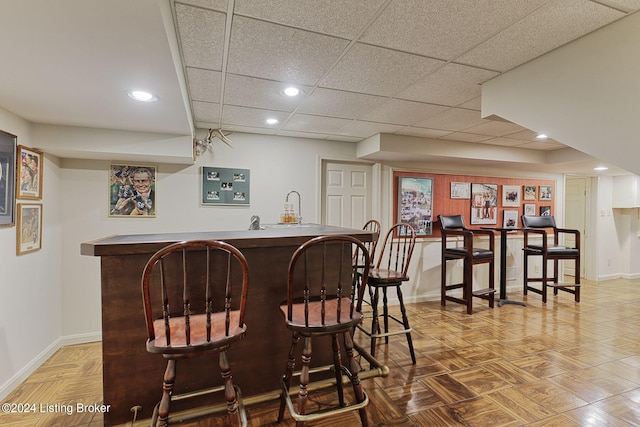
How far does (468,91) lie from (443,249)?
236 centimetres

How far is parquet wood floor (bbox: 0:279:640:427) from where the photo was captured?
1845 mm

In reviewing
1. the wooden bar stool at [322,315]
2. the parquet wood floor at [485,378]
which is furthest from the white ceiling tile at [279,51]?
the parquet wood floor at [485,378]

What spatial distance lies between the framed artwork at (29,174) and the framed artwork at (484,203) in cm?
524

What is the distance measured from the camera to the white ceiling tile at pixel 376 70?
71.9 inches

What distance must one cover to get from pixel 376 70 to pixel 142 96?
154 cm

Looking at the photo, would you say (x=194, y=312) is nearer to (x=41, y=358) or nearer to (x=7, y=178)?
(x=7, y=178)

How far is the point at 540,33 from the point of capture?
159 cm

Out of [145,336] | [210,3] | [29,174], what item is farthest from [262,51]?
[29,174]

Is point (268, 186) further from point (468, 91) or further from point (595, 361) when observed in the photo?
point (595, 361)

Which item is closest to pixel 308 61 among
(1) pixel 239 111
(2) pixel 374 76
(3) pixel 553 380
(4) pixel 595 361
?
(2) pixel 374 76

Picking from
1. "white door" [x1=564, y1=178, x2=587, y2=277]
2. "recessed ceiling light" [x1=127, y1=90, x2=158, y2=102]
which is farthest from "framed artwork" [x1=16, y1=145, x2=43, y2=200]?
"white door" [x1=564, y1=178, x2=587, y2=277]

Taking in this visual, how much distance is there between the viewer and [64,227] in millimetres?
2977

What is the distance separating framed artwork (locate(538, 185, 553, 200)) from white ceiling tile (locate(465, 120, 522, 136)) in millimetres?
2412

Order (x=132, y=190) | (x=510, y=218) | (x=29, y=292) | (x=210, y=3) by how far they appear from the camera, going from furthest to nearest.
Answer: (x=510, y=218) < (x=132, y=190) < (x=29, y=292) < (x=210, y=3)
